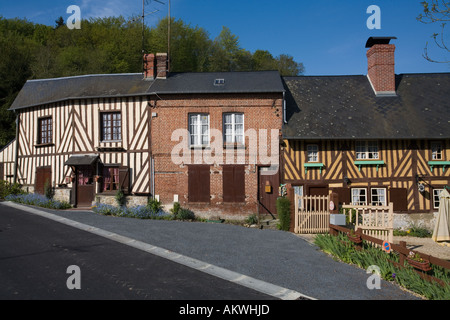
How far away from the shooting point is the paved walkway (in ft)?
19.9

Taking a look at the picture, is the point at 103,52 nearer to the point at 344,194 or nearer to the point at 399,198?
the point at 344,194

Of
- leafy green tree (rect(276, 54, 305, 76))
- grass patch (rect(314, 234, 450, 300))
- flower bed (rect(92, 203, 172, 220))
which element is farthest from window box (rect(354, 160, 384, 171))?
leafy green tree (rect(276, 54, 305, 76))

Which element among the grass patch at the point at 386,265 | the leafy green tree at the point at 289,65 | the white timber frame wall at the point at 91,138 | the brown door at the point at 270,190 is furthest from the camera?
the leafy green tree at the point at 289,65

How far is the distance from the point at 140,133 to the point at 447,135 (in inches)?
536

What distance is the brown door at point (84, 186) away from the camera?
51.0 ft

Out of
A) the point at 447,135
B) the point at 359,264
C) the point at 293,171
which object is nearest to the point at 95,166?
the point at 293,171

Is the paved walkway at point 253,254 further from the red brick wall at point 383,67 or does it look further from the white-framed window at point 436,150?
the red brick wall at point 383,67

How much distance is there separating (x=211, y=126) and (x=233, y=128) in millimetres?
1004

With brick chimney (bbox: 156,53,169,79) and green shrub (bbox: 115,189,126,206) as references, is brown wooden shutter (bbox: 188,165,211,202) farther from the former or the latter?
brick chimney (bbox: 156,53,169,79)

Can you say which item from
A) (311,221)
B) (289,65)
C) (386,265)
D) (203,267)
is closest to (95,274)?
(203,267)

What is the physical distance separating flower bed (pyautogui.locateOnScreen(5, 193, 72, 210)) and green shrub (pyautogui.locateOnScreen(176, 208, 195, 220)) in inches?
214

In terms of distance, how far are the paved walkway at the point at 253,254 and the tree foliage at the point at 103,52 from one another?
57.2 ft

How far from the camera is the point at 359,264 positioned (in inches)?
295

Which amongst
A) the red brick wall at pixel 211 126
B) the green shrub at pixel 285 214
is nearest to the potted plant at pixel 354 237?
the green shrub at pixel 285 214
